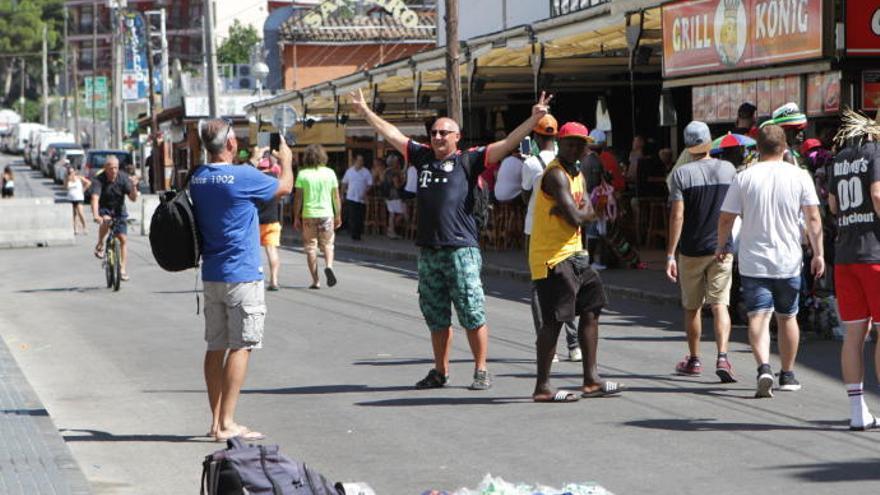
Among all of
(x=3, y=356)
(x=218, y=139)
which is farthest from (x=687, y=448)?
(x=3, y=356)

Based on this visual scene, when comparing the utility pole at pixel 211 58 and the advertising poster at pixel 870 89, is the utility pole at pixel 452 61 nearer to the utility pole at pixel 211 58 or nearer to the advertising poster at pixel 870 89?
the advertising poster at pixel 870 89

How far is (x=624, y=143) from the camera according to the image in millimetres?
34156

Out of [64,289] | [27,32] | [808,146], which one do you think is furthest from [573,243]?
[27,32]

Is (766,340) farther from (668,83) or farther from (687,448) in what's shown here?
(668,83)

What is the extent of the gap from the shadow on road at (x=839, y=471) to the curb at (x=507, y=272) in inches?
351

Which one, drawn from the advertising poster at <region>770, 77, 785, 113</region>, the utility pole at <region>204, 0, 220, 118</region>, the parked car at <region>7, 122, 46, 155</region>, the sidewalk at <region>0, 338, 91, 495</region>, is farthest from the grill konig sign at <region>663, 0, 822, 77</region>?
the parked car at <region>7, 122, 46, 155</region>

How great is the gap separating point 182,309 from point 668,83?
7755 millimetres

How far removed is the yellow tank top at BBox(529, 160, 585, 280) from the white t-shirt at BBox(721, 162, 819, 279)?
113 centimetres

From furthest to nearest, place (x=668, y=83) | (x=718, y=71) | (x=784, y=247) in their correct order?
(x=668, y=83), (x=718, y=71), (x=784, y=247)

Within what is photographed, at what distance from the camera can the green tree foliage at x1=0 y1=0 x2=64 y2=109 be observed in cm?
14612

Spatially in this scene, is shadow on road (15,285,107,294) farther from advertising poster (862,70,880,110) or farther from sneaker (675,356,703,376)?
sneaker (675,356,703,376)

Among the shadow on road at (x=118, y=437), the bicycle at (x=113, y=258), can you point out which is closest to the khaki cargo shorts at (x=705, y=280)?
the shadow on road at (x=118, y=437)

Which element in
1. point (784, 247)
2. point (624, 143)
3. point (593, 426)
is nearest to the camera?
point (593, 426)

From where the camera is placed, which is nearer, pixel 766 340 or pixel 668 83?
pixel 766 340
